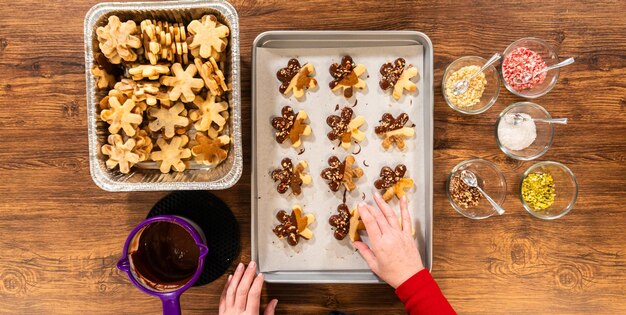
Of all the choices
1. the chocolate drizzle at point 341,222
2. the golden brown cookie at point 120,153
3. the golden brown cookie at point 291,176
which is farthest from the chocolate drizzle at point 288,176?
the golden brown cookie at point 120,153

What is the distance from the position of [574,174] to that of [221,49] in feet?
2.91

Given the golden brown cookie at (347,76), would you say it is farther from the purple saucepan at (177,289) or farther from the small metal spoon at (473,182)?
the purple saucepan at (177,289)

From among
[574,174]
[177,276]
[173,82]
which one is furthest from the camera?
[574,174]

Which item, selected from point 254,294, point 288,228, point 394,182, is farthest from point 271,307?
point 394,182

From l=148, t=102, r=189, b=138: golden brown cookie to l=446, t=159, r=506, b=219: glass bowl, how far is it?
632 millimetres

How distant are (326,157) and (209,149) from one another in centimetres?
30

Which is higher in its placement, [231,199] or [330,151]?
[330,151]

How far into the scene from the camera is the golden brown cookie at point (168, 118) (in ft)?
2.85

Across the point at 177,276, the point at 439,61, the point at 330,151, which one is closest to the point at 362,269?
the point at 330,151

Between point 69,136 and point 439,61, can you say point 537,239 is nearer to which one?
point 439,61

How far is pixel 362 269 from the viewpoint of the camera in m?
1.03

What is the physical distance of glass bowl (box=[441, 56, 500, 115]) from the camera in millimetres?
1014

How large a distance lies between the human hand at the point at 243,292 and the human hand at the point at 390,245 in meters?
0.25

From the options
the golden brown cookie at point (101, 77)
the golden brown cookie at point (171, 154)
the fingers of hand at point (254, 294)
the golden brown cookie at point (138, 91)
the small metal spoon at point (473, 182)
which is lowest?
the fingers of hand at point (254, 294)
